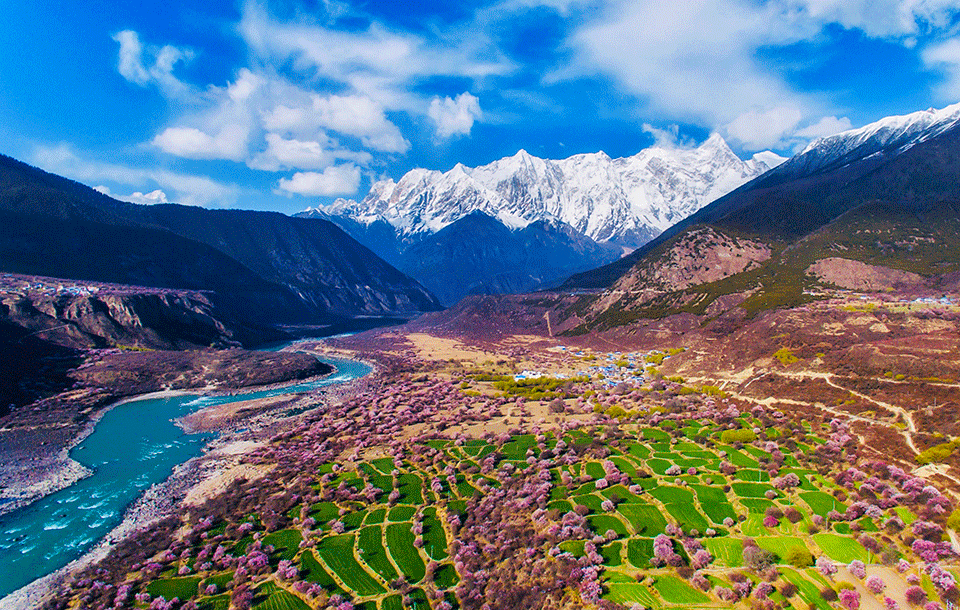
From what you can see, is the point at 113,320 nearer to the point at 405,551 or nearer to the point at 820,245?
the point at 405,551

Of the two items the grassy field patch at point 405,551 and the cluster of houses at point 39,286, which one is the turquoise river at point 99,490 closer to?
the grassy field patch at point 405,551

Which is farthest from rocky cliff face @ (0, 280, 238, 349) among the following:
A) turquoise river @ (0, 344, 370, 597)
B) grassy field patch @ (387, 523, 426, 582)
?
grassy field patch @ (387, 523, 426, 582)

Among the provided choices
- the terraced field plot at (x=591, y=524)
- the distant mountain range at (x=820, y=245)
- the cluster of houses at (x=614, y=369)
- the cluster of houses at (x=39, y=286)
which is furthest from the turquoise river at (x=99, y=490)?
the distant mountain range at (x=820, y=245)

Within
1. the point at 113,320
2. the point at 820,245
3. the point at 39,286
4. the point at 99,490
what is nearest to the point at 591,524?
the point at 99,490

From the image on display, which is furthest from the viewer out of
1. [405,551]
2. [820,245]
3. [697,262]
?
[697,262]

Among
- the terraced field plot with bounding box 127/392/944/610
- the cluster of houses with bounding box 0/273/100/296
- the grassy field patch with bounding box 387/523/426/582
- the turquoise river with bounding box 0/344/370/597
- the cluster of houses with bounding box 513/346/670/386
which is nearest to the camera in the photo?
the terraced field plot with bounding box 127/392/944/610

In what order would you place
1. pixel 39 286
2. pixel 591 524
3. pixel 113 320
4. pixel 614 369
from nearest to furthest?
pixel 591 524 < pixel 614 369 < pixel 113 320 < pixel 39 286

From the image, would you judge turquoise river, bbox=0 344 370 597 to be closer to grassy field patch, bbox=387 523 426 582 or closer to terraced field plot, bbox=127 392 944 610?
terraced field plot, bbox=127 392 944 610
